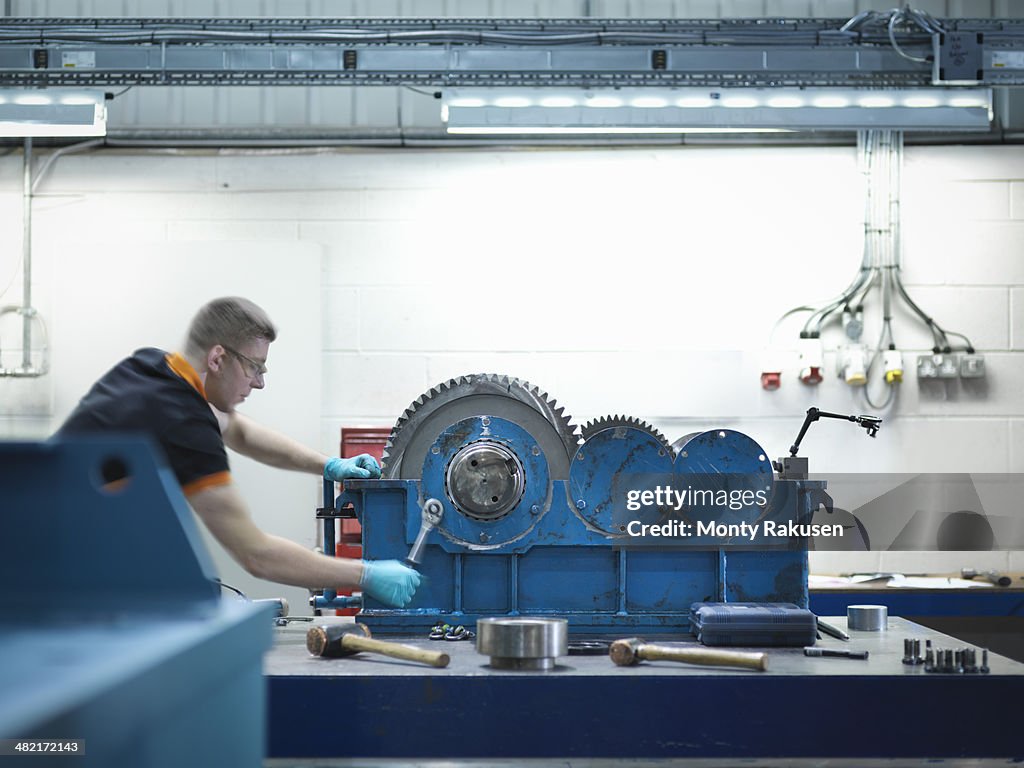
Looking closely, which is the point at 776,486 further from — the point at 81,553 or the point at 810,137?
the point at 810,137

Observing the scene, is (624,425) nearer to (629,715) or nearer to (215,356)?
(629,715)

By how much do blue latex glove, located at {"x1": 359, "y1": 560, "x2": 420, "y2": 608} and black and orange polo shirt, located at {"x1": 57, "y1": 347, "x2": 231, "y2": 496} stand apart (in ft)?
1.17

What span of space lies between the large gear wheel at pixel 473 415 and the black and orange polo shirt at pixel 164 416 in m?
0.40

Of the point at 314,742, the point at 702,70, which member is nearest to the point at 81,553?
the point at 314,742

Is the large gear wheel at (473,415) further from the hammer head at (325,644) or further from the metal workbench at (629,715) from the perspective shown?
the metal workbench at (629,715)

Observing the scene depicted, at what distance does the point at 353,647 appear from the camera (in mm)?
1953

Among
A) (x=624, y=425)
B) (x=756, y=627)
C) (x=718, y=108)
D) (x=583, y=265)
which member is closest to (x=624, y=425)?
(x=624, y=425)

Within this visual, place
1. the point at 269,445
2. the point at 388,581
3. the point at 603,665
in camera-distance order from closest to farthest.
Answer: the point at 603,665 < the point at 388,581 < the point at 269,445

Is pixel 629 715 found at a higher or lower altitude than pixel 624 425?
lower

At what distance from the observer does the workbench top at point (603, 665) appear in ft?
5.87

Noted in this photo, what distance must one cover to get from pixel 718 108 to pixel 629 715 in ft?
8.32

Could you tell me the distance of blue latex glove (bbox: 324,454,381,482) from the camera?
247 centimetres

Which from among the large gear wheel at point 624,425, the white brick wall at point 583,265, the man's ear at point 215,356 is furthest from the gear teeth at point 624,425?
the white brick wall at point 583,265

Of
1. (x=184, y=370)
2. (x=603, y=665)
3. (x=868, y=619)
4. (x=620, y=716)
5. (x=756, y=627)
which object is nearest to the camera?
(x=620, y=716)
